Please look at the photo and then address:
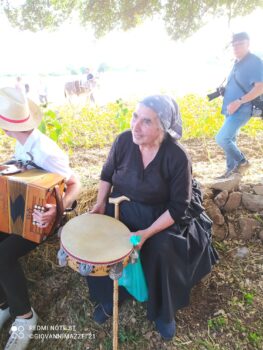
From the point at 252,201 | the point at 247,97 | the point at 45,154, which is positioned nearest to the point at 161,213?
the point at 45,154

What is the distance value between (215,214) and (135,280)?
1048 mm

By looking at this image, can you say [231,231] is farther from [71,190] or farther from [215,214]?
[71,190]

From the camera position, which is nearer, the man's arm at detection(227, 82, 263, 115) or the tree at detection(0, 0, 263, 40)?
the man's arm at detection(227, 82, 263, 115)

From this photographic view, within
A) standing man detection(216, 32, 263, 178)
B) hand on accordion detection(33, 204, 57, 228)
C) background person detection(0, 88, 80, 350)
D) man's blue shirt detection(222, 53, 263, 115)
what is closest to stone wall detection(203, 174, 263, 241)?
standing man detection(216, 32, 263, 178)

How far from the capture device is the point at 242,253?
2.49m

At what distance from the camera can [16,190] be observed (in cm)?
181

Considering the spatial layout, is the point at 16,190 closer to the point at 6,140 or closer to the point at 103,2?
the point at 6,140

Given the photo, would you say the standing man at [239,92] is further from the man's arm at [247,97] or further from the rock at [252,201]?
the rock at [252,201]

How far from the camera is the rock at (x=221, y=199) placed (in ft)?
8.66

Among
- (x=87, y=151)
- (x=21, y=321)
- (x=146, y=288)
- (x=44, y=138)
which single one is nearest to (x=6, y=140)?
(x=87, y=151)

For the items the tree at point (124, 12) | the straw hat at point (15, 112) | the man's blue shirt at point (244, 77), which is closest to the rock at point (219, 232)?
the man's blue shirt at point (244, 77)

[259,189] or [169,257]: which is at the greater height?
[259,189]

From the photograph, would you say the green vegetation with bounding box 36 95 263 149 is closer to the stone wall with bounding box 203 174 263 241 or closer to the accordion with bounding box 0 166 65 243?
the stone wall with bounding box 203 174 263 241

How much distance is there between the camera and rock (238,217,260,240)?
8.46 ft
